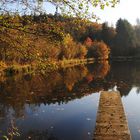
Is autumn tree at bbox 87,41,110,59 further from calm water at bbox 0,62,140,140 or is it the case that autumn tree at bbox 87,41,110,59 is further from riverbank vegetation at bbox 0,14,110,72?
riverbank vegetation at bbox 0,14,110,72

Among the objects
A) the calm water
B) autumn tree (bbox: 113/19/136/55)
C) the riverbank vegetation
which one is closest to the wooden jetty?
the calm water

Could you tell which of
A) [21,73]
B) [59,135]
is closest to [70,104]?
[59,135]

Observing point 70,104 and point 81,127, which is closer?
point 81,127

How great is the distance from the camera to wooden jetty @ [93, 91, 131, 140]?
11.7 metres

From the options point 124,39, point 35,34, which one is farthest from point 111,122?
point 124,39

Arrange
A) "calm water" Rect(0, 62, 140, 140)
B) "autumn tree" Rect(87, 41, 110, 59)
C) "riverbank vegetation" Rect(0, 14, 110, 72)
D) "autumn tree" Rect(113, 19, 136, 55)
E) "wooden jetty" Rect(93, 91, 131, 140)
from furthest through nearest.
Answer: "autumn tree" Rect(113, 19, 136, 55) → "autumn tree" Rect(87, 41, 110, 59) → "calm water" Rect(0, 62, 140, 140) → "wooden jetty" Rect(93, 91, 131, 140) → "riverbank vegetation" Rect(0, 14, 110, 72)

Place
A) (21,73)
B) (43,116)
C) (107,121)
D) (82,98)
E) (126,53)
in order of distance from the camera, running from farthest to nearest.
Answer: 1. (126,53)
2. (21,73)
3. (82,98)
4. (43,116)
5. (107,121)

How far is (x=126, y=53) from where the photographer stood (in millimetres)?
101000

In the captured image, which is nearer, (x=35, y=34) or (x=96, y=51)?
(x=35, y=34)

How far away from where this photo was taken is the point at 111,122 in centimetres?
1340

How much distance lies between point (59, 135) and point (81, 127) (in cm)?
173

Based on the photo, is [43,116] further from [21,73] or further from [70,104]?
[21,73]

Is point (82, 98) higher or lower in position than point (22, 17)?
lower

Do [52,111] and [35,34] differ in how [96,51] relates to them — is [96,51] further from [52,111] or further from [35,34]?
[35,34]
